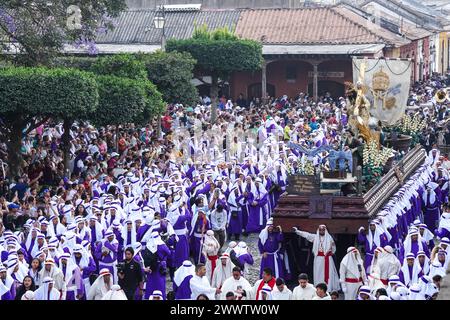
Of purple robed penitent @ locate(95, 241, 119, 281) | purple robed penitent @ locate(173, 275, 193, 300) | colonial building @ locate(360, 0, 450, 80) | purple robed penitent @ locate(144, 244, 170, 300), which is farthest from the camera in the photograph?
colonial building @ locate(360, 0, 450, 80)

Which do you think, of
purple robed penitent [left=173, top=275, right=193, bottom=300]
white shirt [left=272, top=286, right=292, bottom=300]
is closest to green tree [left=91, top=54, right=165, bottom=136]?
purple robed penitent [left=173, top=275, right=193, bottom=300]

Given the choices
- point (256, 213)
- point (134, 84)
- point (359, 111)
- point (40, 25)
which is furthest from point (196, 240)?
point (40, 25)

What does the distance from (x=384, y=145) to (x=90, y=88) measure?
7.58 meters

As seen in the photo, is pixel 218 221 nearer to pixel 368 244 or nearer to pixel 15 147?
pixel 368 244

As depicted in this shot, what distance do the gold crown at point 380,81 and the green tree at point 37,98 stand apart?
293 inches

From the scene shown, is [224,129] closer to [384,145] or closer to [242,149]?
[242,149]

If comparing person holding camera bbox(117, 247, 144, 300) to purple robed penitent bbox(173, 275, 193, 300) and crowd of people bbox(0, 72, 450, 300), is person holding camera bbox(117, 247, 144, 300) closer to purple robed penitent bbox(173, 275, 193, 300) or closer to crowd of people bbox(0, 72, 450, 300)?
crowd of people bbox(0, 72, 450, 300)

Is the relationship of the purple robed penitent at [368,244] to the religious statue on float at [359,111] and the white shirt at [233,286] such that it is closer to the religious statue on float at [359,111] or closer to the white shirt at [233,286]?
the white shirt at [233,286]

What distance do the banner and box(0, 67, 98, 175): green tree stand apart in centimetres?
735


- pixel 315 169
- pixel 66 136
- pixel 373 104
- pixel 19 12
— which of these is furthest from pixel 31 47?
pixel 315 169

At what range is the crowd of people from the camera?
1697cm

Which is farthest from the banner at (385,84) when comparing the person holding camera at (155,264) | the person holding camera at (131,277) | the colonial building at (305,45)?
the colonial building at (305,45)
